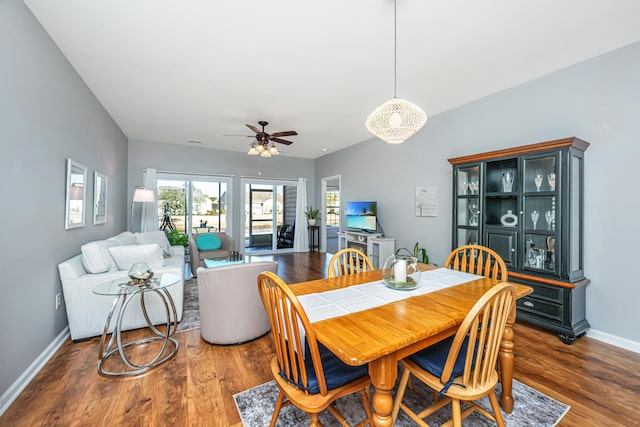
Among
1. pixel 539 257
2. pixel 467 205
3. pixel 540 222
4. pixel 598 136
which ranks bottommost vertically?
pixel 539 257

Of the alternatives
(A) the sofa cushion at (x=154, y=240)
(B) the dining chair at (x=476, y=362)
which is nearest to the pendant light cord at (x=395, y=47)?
(B) the dining chair at (x=476, y=362)

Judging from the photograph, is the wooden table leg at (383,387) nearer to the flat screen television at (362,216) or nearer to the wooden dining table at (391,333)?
the wooden dining table at (391,333)

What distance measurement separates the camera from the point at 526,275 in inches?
110

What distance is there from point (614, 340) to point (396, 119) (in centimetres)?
293

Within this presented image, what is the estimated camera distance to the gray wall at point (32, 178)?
175 centimetres

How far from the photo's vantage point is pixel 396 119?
2055mm

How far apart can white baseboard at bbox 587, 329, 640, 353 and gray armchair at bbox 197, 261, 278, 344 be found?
3193 millimetres

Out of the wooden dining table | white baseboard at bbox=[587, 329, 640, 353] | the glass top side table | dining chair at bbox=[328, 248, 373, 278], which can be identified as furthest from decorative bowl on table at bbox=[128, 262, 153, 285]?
white baseboard at bbox=[587, 329, 640, 353]

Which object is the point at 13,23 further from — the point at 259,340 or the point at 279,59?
the point at 259,340

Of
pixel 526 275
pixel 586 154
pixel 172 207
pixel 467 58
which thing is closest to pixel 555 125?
pixel 586 154

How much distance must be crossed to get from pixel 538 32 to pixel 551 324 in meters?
2.65

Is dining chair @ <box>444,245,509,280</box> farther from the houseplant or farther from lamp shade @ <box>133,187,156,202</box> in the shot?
the houseplant

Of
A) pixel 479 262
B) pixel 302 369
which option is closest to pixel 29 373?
pixel 302 369

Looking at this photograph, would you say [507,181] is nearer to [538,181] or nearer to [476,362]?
[538,181]
